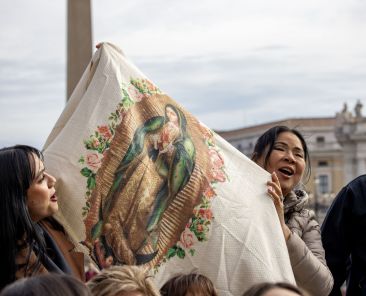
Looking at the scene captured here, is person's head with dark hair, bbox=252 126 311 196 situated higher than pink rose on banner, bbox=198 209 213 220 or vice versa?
person's head with dark hair, bbox=252 126 311 196

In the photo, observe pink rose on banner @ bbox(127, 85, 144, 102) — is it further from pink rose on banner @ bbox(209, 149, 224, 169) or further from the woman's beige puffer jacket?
the woman's beige puffer jacket

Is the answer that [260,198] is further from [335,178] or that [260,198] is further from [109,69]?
[335,178]

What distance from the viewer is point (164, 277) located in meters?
3.62

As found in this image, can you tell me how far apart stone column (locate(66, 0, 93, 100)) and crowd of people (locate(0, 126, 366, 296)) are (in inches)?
662

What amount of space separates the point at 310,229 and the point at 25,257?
115 cm

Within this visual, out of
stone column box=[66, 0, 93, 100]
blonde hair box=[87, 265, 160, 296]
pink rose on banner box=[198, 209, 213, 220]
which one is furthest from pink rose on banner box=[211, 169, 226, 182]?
stone column box=[66, 0, 93, 100]

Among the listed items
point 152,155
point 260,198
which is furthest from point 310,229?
point 152,155

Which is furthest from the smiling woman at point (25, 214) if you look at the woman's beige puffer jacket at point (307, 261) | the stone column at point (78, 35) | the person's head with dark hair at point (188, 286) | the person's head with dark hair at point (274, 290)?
the stone column at point (78, 35)

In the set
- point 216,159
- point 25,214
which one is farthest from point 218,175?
point 25,214

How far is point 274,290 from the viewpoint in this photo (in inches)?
97.7

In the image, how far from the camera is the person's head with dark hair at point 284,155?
4.05 metres

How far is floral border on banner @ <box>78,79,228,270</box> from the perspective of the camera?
365 centimetres

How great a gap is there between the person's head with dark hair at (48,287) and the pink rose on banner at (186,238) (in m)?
1.19

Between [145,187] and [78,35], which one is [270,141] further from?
[78,35]
